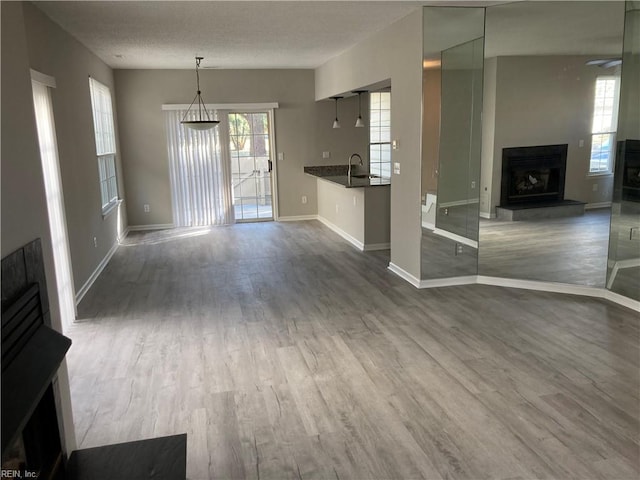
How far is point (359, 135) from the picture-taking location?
29.2 ft

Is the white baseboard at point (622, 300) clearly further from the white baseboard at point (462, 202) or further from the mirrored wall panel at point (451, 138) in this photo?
the white baseboard at point (462, 202)

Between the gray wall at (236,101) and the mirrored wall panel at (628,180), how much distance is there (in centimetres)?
503

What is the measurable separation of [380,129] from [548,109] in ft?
13.6

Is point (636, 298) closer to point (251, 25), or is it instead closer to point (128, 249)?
point (251, 25)

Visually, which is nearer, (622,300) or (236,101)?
(622,300)

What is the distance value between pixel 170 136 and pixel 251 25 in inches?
153

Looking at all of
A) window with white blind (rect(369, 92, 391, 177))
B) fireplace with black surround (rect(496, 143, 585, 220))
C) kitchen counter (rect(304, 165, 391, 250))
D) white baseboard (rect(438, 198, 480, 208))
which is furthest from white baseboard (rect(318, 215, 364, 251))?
fireplace with black surround (rect(496, 143, 585, 220))

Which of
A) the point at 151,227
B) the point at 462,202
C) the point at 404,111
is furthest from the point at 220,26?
the point at 151,227

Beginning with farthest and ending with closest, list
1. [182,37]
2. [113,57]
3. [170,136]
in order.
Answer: [170,136] < [113,57] < [182,37]

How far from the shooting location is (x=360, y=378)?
3.17 metres

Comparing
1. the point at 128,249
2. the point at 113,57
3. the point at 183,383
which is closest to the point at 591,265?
the point at 183,383

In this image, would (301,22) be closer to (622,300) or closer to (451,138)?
(451,138)

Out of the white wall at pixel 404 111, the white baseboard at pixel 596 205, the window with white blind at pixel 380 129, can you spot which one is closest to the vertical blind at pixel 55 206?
the white wall at pixel 404 111

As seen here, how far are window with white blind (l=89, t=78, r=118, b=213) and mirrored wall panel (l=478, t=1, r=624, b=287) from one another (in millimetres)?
4597
